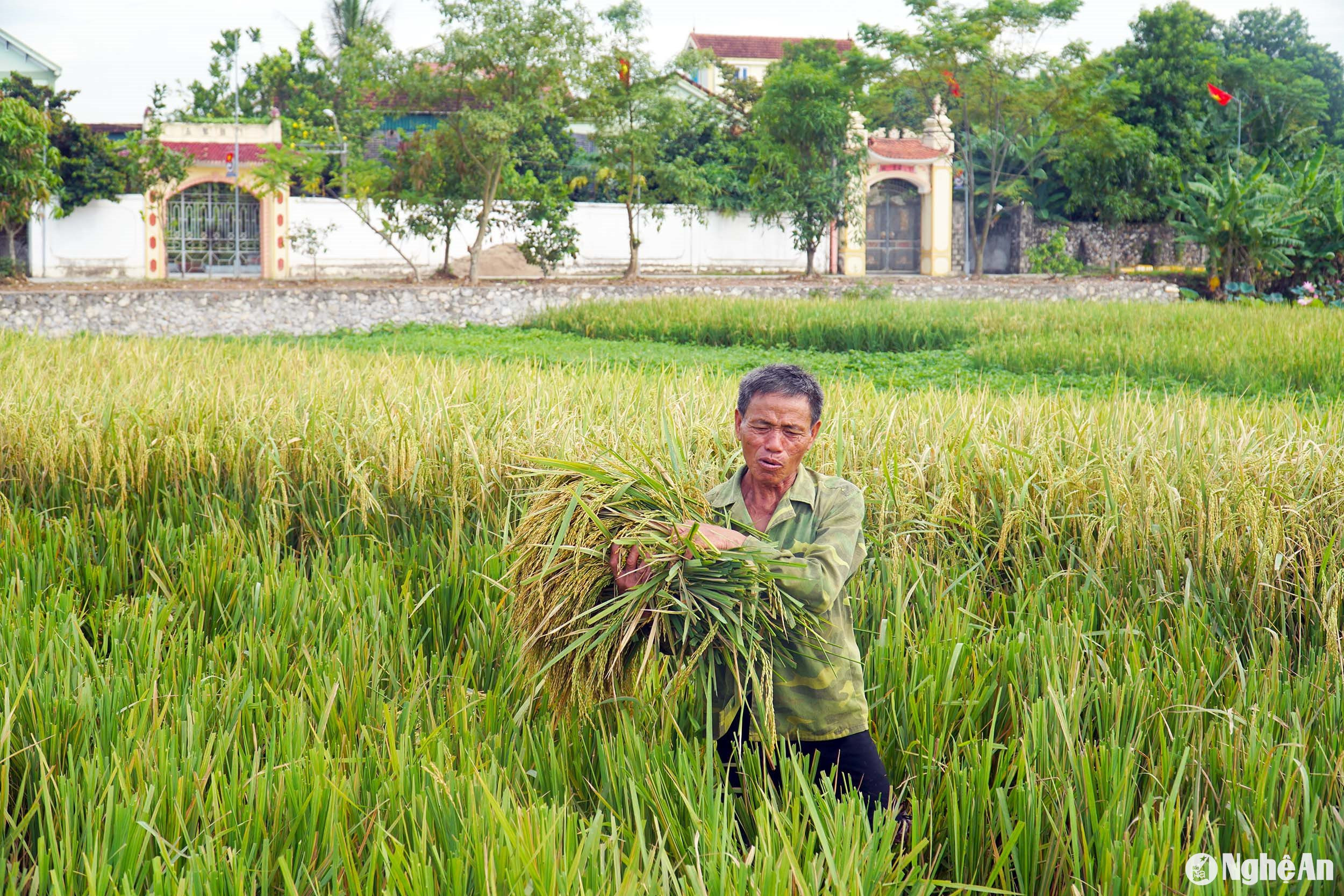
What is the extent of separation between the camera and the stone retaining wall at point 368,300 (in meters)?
13.4

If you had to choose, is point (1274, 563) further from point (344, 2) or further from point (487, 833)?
point (344, 2)

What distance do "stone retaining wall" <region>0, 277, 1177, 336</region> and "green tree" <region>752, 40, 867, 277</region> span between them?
1.96 meters

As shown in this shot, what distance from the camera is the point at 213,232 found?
18188mm

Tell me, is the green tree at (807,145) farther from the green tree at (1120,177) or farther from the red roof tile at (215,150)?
the red roof tile at (215,150)

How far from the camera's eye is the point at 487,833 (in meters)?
1.64

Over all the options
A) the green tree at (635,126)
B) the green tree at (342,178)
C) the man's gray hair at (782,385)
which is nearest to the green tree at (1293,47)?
the green tree at (635,126)

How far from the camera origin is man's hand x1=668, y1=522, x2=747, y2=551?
1795mm

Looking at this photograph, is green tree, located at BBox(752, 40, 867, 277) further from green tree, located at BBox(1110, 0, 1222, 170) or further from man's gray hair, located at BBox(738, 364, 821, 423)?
man's gray hair, located at BBox(738, 364, 821, 423)

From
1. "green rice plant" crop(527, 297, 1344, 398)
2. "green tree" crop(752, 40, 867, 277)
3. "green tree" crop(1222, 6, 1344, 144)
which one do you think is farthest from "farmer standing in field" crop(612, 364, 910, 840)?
"green tree" crop(1222, 6, 1344, 144)

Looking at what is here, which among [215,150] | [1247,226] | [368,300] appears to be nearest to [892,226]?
[1247,226]

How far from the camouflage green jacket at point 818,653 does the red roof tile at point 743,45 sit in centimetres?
2965

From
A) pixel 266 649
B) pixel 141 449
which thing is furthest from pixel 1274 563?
pixel 141 449

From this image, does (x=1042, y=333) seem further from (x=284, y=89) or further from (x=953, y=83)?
(x=284, y=89)
